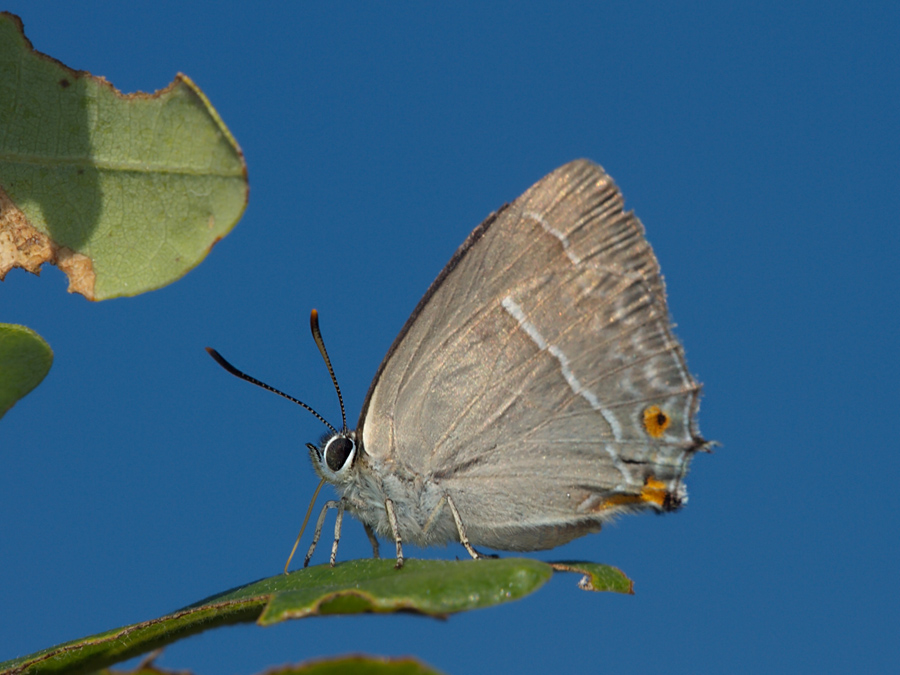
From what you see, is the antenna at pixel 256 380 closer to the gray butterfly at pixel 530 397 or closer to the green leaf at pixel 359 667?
the gray butterfly at pixel 530 397

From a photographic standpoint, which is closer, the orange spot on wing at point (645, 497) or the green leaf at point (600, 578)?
the green leaf at point (600, 578)

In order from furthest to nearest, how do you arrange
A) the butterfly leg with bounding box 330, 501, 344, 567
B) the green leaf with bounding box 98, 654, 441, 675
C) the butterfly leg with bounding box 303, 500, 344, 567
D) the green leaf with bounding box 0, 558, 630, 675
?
the butterfly leg with bounding box 303, 500, 344, 567 < the butterfly leg with bounding box 330, 501, 344, 567 < the green leaf with bounding box 0, 558, 630, 675 < the green leaf with bounding box 98, 654, 441, 675

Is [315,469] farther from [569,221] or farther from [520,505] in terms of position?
[569,221]

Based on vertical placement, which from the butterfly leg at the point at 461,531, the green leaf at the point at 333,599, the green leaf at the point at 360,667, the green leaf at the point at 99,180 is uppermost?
the green leaf at the point at 99,180

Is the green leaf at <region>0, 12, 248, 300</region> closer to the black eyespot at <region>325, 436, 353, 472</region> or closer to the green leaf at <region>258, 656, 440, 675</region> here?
the green leaf at <region>258, 656, 440, 675</region>

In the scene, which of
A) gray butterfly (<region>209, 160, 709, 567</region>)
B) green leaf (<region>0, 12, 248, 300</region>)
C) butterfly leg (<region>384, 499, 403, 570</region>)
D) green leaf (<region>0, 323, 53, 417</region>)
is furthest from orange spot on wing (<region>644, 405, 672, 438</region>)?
green leaf (<region>0, 323, 53, 417</region>)

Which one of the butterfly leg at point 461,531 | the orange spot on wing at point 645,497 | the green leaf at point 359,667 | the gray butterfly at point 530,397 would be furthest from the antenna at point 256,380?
the green leaf at point 359,667

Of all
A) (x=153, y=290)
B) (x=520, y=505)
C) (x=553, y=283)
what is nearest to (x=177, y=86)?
(x=153, y=290)
